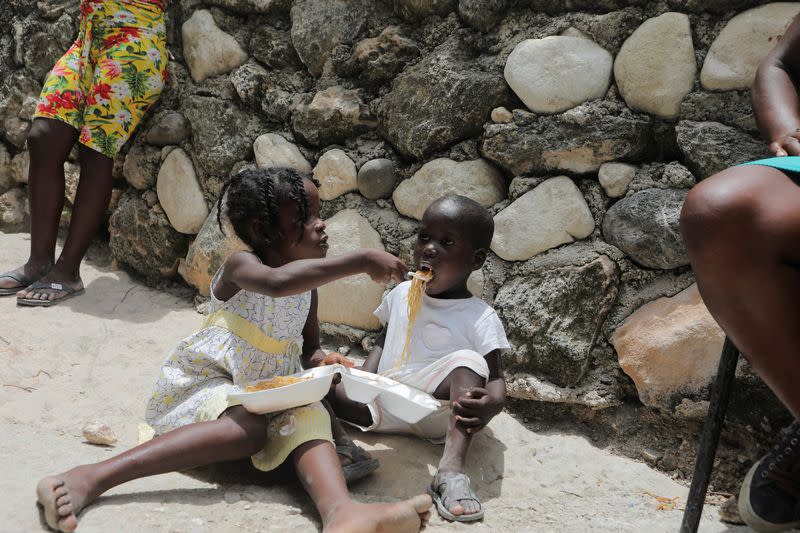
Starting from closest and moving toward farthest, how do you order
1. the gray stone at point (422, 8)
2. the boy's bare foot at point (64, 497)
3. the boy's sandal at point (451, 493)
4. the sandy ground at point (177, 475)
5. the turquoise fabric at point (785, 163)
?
the turquoise fabric at point (785, 163) < the boy's bare foot at point (64, 497) < the sandy ground at point (177, 475) < the boy's sandal at point (451, 493) < the gray stone at point (422, 8)

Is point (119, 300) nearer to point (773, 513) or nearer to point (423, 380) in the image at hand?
point (423, 380)

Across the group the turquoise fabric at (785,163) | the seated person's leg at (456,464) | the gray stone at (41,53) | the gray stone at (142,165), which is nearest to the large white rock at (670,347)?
the seated person's leg at (456,464)

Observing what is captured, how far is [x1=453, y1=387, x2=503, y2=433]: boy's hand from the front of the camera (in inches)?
77.8

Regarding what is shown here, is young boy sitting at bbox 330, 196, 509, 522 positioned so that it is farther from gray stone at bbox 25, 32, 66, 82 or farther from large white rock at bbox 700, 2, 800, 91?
gray stone at bbox 25, 32, 66, 82

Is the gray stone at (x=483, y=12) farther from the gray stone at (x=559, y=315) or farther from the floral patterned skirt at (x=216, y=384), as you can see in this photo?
the floral patterned skirt at (x=216, y=384)

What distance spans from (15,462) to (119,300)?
135 cm

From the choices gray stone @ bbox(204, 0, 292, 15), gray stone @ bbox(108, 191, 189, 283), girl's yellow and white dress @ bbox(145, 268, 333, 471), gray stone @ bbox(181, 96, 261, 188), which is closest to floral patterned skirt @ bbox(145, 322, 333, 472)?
girl's yellow and white dress @ bbox(145, 268, 333, 471)

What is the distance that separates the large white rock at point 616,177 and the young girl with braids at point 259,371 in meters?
0.94

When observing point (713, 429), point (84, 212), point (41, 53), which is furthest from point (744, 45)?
point (41, 53)

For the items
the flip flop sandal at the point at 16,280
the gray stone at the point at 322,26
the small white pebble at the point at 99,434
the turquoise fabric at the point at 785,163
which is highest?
the turquoise fabric at the point at 785,163

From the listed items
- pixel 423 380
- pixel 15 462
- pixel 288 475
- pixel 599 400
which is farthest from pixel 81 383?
pixel 599 400

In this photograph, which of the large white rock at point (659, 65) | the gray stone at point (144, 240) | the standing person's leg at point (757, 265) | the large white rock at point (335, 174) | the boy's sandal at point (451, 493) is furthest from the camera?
the gray stone at point (144, 240)

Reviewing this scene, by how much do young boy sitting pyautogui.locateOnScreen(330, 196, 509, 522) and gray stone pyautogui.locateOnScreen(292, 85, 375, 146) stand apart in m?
0.69

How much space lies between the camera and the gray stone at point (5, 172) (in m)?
3.74
